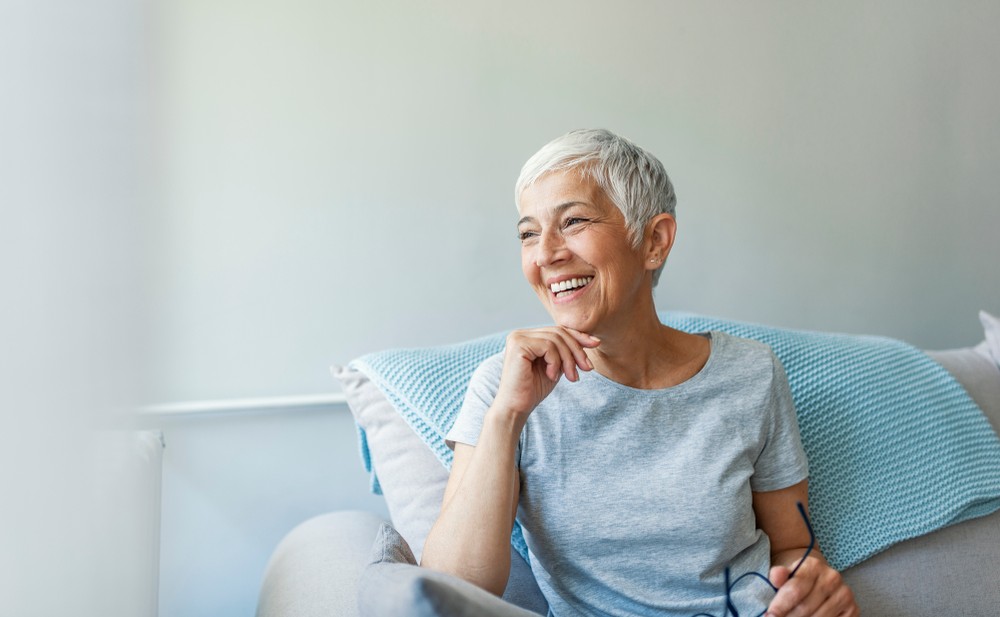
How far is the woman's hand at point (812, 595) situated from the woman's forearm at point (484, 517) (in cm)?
38

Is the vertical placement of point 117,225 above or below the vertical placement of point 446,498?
above

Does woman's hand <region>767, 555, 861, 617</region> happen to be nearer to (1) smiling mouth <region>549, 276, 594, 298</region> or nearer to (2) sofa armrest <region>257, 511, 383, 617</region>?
(1) smiling mouth <region>549, 276, 594, 298</region>

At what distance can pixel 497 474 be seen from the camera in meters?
1.18

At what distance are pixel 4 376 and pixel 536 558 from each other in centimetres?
110

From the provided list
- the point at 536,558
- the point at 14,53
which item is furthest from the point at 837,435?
the point at 14,53

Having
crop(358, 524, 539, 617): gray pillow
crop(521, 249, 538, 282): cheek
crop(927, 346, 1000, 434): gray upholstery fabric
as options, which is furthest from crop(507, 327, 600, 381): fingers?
crop(927, 346, 1000, 434): gray upholstery fabric

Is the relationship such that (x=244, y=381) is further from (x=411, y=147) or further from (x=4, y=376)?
(x=4, y=376)

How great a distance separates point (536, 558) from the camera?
1354mm

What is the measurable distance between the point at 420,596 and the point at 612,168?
72 cm

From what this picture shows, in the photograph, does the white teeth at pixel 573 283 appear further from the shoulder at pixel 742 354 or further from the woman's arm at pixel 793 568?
the woman's arm at pixel 793 568

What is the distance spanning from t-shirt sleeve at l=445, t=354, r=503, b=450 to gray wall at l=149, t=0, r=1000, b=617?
567 mm

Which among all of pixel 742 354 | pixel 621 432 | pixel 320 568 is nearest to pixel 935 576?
pixel 742 354

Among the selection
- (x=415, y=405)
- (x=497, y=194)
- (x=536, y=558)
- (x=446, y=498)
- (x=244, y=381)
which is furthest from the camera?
(x=497, y=194)

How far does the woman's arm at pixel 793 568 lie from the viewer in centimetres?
120
